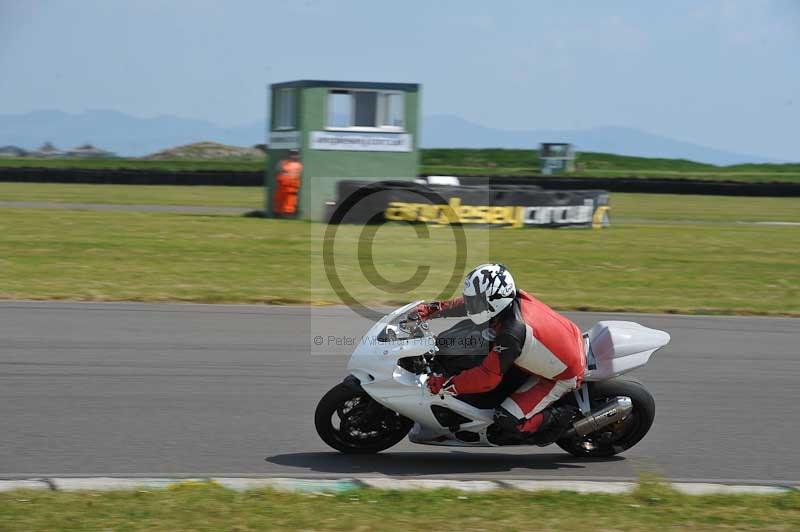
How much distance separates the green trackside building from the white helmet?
1681cm

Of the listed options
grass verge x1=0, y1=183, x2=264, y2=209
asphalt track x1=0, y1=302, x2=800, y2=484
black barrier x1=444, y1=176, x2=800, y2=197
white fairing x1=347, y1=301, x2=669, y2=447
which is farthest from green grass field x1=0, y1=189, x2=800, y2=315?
black barrier x1=444, y1=176, x2=800, y2=197

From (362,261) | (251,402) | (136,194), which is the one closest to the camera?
(251,402)

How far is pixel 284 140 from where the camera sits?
2372 cm

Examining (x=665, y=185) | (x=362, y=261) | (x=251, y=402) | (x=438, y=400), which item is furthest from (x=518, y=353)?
(x=665, y=185)

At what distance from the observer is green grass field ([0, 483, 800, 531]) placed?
4.76 metres

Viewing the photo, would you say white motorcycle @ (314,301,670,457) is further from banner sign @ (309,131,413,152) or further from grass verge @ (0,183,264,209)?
grass verge @ (0,183,264,209)

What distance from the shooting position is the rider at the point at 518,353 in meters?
5.98

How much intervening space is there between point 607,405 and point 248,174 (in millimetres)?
36559

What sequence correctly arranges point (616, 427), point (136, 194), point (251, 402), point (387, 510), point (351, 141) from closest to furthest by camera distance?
point (387, 510)
point (616, 427)
point (251, 402)
point (351, 141)
point (136, 194)

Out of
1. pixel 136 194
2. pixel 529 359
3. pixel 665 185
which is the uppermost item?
pixel 665 185

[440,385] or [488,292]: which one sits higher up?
[488,292]

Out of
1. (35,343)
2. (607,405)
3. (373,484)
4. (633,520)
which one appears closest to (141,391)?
(35,343)

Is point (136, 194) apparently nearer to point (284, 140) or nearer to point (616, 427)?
point (284, 140)

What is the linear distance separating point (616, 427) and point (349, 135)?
17271 millimetres
